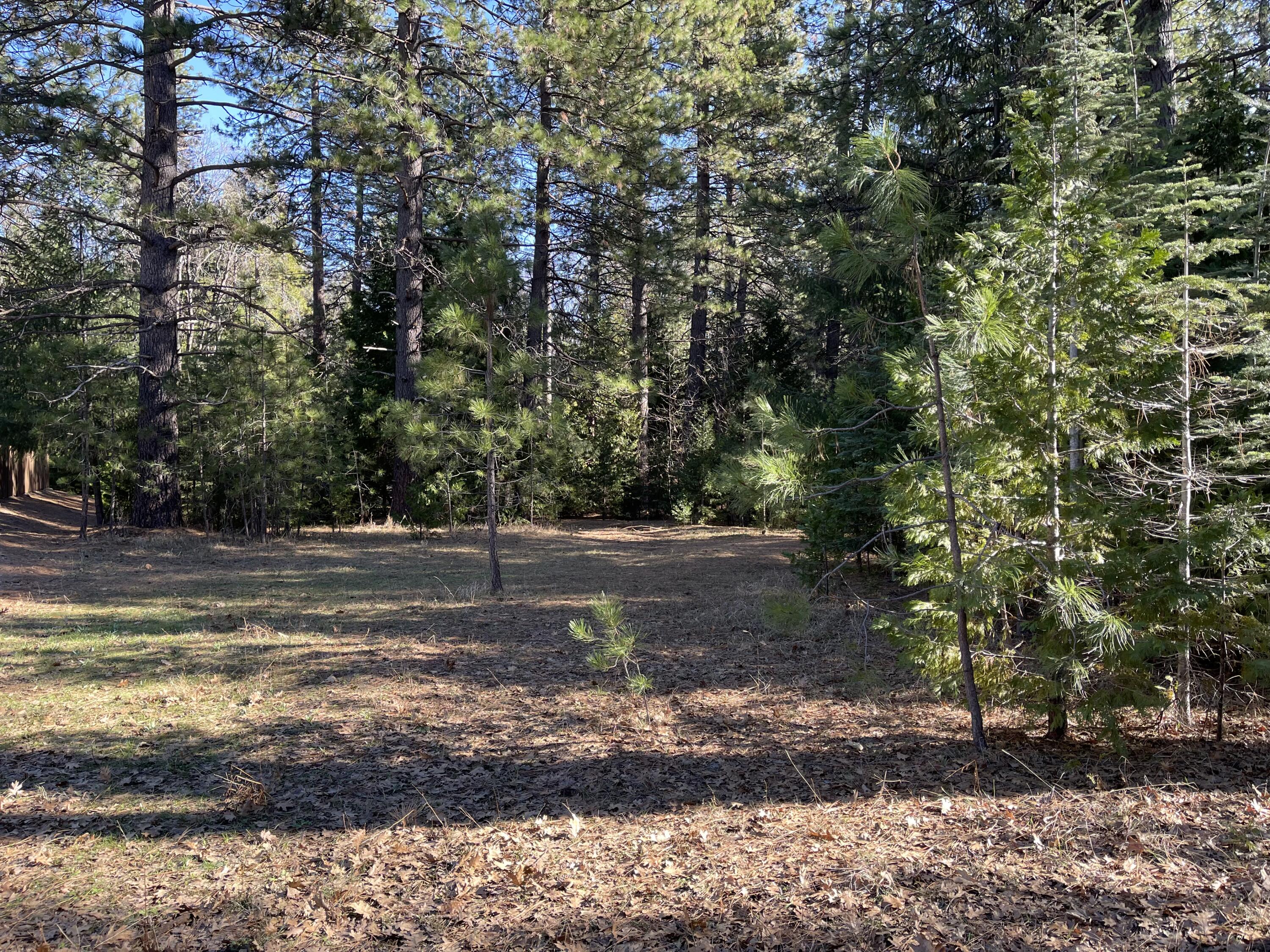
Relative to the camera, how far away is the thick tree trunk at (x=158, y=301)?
13.7 meters

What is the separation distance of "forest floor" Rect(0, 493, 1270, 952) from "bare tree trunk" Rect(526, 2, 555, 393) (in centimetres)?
797

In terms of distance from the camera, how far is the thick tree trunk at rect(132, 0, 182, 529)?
13.7m

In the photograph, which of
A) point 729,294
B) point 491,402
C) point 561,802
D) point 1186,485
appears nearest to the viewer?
point 561,802

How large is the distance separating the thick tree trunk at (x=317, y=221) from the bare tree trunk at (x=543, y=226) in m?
3.50

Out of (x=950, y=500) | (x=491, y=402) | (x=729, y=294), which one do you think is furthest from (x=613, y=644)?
(x=729, y=294)

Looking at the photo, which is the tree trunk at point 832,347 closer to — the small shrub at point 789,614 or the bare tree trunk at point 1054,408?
the bare tree trunk at point 1054,408

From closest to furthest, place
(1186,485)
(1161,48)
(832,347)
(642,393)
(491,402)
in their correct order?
(1186,485), (1161,48), (491,402), (832,347), (642,393)

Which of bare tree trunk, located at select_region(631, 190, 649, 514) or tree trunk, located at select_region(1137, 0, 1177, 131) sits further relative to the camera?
bare tree trunk, located at select_region(631, 190, 649, 514)

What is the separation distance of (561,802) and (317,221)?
17838 millimetres

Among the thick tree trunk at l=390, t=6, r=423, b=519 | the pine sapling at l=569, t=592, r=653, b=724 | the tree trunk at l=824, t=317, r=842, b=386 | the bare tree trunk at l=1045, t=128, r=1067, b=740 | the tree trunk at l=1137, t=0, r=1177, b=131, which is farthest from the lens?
the tree trunk at l=824, t=317, r=842, b=386

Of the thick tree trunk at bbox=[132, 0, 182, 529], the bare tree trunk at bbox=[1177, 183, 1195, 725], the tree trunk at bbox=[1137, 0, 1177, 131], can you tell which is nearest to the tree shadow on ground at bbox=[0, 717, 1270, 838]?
the bare tree trunk at bbox=[1177, 183, 1195, 725]

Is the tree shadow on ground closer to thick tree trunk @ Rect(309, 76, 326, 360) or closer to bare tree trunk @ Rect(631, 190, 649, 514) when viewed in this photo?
thick tree trunk @ Rect(309, 76, 326, 360)

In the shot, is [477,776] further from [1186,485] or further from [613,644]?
[1186,485]

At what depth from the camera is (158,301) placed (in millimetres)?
14172
